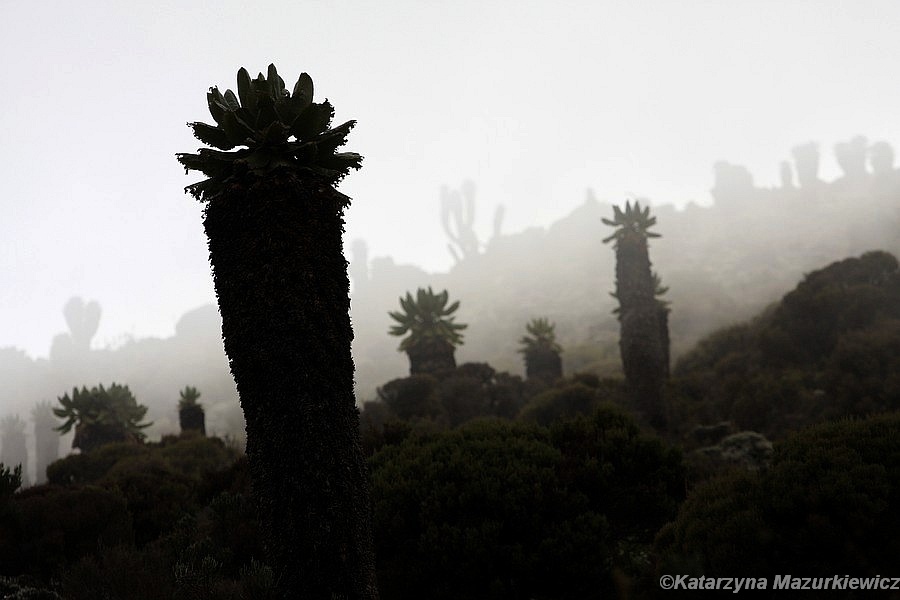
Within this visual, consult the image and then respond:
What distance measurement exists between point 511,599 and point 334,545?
238 centimetres

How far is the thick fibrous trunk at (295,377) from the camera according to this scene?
18.9 ft

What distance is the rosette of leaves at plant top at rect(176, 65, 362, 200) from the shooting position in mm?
6426

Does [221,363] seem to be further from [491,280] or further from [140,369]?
[491,280]

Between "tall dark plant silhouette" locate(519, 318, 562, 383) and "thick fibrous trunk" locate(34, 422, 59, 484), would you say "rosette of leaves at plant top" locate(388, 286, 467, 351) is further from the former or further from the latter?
"thick fibrous trunk" locate(34, 422, 59, 484)

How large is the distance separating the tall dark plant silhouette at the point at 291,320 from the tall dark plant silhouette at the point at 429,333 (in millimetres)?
16433

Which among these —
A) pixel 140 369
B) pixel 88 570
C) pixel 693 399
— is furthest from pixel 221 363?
pixel 88 570

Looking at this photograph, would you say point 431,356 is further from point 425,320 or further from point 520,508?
point 520,508

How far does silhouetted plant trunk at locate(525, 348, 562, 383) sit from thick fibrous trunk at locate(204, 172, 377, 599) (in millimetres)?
20564

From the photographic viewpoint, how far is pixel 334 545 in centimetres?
573

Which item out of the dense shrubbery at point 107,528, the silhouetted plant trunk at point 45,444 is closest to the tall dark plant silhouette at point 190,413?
the dense shrubbery at point 107,528

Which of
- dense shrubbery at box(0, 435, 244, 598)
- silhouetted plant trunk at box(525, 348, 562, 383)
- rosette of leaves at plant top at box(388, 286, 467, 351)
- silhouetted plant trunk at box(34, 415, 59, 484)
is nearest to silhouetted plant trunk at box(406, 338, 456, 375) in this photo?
rosette of leaves at plant top at box(388, 286, 467, 351)

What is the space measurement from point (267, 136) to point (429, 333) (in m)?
17.4

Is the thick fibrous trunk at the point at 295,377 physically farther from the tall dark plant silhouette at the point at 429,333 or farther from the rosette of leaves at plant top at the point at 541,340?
the rosette of leaves at plant top at the point at 541,340

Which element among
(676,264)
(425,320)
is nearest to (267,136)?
(425,320)
